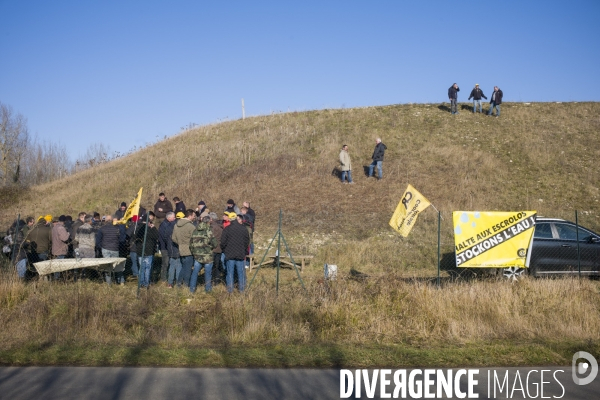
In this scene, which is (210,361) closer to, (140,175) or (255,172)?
(255,172)

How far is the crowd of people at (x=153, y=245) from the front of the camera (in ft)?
42.7

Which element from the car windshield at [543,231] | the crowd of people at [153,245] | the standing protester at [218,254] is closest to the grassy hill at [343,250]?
the crowd of people at [153,245]

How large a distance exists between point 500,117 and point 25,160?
176ft

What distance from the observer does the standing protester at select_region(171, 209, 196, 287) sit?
13727 mm

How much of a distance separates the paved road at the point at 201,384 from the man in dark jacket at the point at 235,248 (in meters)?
4.64

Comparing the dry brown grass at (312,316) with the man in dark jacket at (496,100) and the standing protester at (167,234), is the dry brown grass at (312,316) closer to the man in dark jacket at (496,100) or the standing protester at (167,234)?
the standing protester at (167,234)

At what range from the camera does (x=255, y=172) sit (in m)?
29.0

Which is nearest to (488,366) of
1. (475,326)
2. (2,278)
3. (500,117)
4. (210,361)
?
(475,326)

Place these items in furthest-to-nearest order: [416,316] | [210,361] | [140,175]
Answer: [140,175] < [416,316] < [210,361]

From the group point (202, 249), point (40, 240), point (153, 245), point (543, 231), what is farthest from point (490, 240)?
point (40, 240)

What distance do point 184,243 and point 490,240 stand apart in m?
7.11

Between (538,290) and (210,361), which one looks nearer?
(210,361)

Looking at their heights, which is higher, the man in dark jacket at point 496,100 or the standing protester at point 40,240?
the man in dark jacket at point 496,100

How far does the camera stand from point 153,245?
14.5 metres
